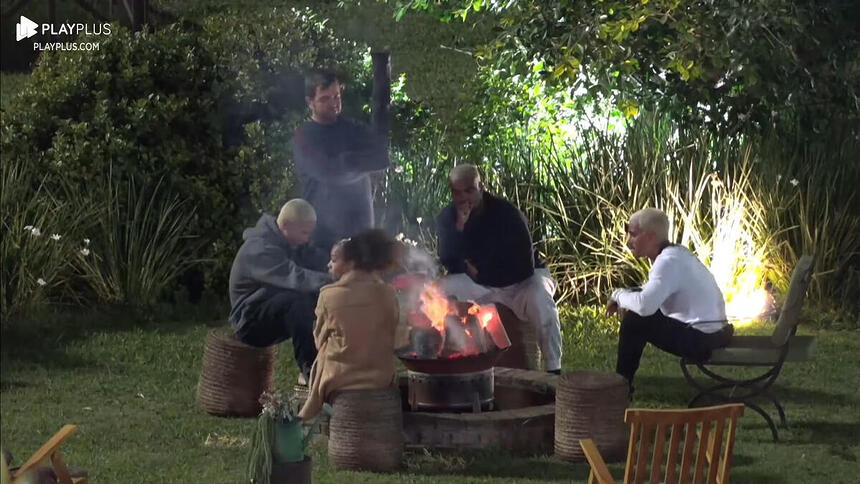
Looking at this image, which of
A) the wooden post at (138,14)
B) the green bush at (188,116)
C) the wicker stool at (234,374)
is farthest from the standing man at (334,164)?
the wooden post at (138,14)

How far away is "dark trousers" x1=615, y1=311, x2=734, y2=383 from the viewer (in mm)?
7672

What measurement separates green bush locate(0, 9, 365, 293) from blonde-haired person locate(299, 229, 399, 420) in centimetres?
457

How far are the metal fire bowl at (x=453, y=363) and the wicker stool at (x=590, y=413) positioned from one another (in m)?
0.54

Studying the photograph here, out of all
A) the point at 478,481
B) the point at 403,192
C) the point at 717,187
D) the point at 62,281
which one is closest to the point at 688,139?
the point at 717,187

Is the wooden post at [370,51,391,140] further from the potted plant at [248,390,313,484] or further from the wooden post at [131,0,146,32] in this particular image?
the potted plant at [248,390,313,484]

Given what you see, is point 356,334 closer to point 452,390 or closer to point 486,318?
point 452,390

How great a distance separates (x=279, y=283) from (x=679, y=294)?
2.00 m

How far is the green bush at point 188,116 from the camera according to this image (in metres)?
11.4

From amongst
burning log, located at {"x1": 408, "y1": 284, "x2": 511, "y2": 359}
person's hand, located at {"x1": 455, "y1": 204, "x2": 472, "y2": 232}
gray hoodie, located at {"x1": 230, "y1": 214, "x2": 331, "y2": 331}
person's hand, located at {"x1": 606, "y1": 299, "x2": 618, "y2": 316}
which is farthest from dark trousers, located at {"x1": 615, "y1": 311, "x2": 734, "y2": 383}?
gray hoodie, located at {"x1": 230, "y1": 214, "x2": 331, "y2": 331}

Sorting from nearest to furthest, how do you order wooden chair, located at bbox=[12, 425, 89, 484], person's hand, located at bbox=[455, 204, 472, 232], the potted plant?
wooden chair, located at bbox=[12, 425, 89, 484] → the potted plant → person's hand, located at bbox=[455, 204, 472, 232]

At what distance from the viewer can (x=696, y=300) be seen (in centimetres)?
770

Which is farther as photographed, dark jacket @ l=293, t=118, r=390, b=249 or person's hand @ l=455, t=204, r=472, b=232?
dark jacket @ l=293, t=118, r=390, b=249

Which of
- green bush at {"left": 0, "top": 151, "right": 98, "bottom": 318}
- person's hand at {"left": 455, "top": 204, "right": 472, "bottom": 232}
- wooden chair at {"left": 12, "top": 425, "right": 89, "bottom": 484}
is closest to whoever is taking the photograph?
wooden chair at {"left": 12, "top": 425, "right": 89, "bottom": 484}

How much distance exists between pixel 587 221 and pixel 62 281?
3917 mm
